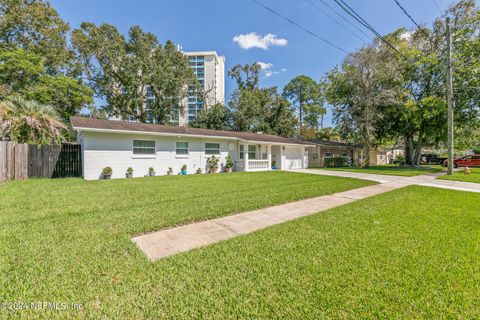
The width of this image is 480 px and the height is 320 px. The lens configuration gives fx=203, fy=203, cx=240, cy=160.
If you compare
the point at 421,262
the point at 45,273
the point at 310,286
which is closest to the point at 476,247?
the point at 421,262

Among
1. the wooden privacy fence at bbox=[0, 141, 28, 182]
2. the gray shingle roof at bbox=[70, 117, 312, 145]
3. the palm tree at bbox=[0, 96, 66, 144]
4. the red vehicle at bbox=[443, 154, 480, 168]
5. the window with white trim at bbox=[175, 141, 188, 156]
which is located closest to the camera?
the wooden privacy fence at bbox=[0, 141, 28, 182]

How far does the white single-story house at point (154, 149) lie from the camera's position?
10.9m

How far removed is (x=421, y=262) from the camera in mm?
2793

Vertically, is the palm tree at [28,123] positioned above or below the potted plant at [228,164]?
above

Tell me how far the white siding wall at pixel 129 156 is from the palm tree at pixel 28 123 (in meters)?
2.61

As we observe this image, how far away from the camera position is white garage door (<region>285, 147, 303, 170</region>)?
19516 mm

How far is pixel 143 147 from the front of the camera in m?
12.5

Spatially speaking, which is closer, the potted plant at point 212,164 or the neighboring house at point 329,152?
the potted plant at point 212,164

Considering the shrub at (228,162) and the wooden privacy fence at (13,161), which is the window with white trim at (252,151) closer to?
the shrub at (228,162)

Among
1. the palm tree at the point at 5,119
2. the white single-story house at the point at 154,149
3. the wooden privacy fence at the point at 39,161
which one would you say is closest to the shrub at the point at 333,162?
the white single-story house at the point at 154,149

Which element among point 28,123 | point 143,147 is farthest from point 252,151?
point 28,123

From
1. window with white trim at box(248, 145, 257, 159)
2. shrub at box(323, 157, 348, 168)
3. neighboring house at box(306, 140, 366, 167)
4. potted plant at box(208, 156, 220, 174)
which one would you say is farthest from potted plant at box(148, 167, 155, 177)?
shrub at box(323, 157, 348, 168)

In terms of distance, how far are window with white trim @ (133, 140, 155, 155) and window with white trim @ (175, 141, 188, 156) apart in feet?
5.11

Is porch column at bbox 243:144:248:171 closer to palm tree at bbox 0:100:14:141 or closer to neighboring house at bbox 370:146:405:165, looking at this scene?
palm tree at bbox 0:100:14:141
